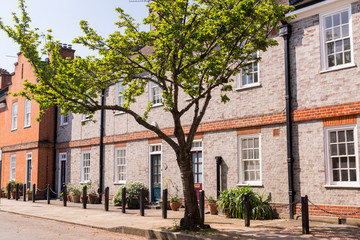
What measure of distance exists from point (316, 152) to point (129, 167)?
10.2m

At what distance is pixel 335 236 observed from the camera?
9.48 m

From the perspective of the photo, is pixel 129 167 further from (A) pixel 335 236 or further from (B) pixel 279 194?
(A) pixel 335 236

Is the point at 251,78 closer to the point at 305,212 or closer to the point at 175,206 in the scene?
the point at 305,212

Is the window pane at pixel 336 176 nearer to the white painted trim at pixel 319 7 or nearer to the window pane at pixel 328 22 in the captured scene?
the window pane at pixel 328 22

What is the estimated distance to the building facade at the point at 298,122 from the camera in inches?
464

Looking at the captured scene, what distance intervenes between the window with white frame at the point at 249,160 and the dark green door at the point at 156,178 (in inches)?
196

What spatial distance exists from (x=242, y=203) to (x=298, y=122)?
3.22 metres

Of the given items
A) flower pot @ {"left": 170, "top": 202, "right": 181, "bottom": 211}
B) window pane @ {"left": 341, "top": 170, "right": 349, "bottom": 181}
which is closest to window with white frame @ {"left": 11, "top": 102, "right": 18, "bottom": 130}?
flower pot @ {"left": 170, "top": 202, "right": 181, "bottom": 211}

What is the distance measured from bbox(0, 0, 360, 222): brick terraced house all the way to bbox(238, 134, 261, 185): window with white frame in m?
0.04

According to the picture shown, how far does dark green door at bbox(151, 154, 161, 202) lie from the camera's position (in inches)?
719

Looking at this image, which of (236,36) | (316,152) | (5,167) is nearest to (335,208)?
(316,152)

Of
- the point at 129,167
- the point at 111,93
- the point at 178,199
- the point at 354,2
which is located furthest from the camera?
the point at 111,93

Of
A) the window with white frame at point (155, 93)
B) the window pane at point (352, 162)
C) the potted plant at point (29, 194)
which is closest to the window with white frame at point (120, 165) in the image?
the window with white frame at point (155, 93)

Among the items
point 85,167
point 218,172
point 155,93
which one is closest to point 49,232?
point 218,172
